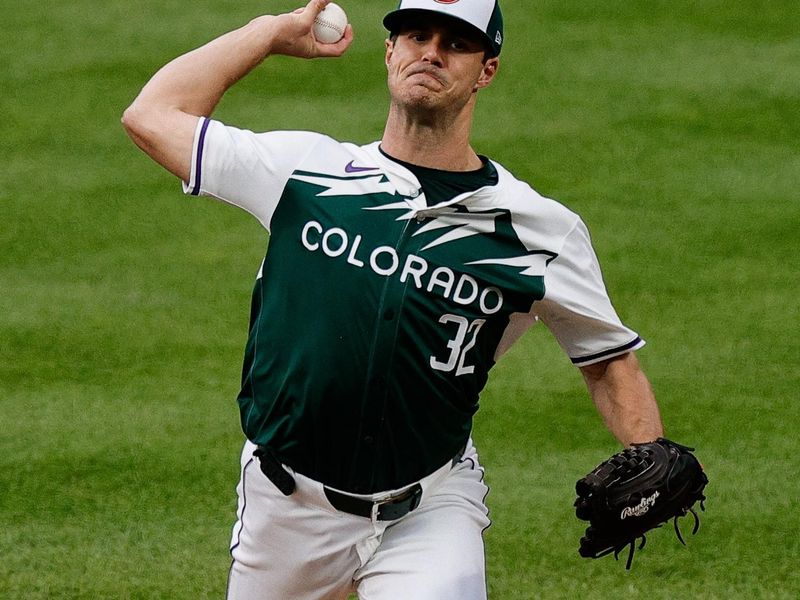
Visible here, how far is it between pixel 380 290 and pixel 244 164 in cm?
48

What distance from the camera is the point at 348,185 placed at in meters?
3.86

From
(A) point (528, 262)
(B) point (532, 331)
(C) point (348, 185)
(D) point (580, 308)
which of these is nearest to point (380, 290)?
(C) point (348, 185)

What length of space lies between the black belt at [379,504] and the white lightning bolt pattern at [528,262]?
64 centimetres

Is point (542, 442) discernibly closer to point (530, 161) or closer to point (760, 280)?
point (760, 280)

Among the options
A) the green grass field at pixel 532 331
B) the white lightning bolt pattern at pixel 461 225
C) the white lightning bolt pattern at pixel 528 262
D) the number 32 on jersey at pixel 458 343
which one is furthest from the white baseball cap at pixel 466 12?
the green grass field at pixel 532 331

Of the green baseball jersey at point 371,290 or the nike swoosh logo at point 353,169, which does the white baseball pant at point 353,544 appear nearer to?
the green baseball jersey at point 371,290

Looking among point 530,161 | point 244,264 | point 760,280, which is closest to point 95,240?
point 244,264

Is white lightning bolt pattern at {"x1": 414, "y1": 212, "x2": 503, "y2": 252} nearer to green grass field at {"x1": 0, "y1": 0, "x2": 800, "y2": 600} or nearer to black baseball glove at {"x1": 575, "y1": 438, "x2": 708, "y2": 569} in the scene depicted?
black baseball glove at {"x1": 575, "y1": 438, "x2": 708, "y2": 569}

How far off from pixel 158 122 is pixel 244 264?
4931 millimetres

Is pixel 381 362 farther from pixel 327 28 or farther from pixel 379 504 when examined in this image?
pixel 327 28

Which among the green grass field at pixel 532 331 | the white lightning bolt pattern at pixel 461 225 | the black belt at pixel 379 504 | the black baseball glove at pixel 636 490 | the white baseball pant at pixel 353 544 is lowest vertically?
the green grass field at pixel 532 331

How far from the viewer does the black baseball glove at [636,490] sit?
3762 millimetres

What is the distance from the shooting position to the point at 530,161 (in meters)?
9.71

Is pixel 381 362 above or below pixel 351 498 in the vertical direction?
above
